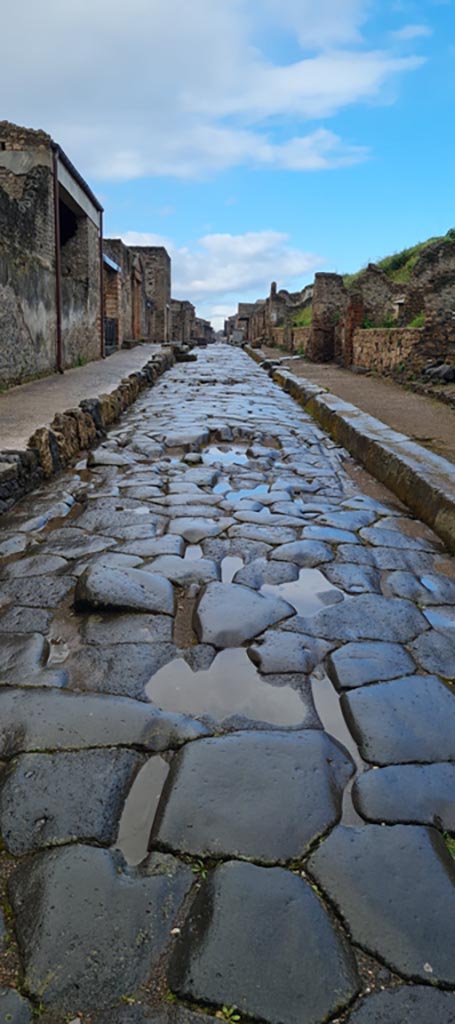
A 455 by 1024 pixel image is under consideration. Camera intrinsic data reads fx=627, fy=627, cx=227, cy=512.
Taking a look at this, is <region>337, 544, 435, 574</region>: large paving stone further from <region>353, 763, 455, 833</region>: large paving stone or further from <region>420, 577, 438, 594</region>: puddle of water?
<region>353, 763, 455, 833</region>: large paving stone

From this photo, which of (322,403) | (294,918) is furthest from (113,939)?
(322,403)

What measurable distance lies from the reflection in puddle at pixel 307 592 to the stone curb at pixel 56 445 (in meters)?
1.86

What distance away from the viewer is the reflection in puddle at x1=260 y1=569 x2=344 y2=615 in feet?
8.70

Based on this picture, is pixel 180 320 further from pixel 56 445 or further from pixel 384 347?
pixel 56 445

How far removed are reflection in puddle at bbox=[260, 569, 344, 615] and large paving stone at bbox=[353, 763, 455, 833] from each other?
961 millimetres

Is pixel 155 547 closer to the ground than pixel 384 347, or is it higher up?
closer to the ground

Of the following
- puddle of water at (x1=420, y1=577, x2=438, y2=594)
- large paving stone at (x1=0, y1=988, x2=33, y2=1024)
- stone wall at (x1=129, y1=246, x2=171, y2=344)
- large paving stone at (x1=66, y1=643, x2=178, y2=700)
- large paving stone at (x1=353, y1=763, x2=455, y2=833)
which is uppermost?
stone wall at (x1=129, y1=246, x2=171, y2=344)

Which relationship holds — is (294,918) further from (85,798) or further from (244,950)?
(85,798)

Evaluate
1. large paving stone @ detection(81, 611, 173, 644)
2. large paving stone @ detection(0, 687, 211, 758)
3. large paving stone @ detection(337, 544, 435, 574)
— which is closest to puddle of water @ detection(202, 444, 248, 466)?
large paving stone @ detection(337, 544, 435, 574)

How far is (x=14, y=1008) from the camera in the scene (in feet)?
3.49

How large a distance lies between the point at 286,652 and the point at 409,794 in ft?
2.44

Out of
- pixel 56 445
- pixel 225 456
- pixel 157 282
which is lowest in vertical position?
pixel 225 456

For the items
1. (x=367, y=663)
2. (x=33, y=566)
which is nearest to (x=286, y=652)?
(x=367, y=663)

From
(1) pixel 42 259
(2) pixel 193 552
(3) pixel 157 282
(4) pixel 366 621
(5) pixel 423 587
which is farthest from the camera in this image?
(3) pixel 157 282
